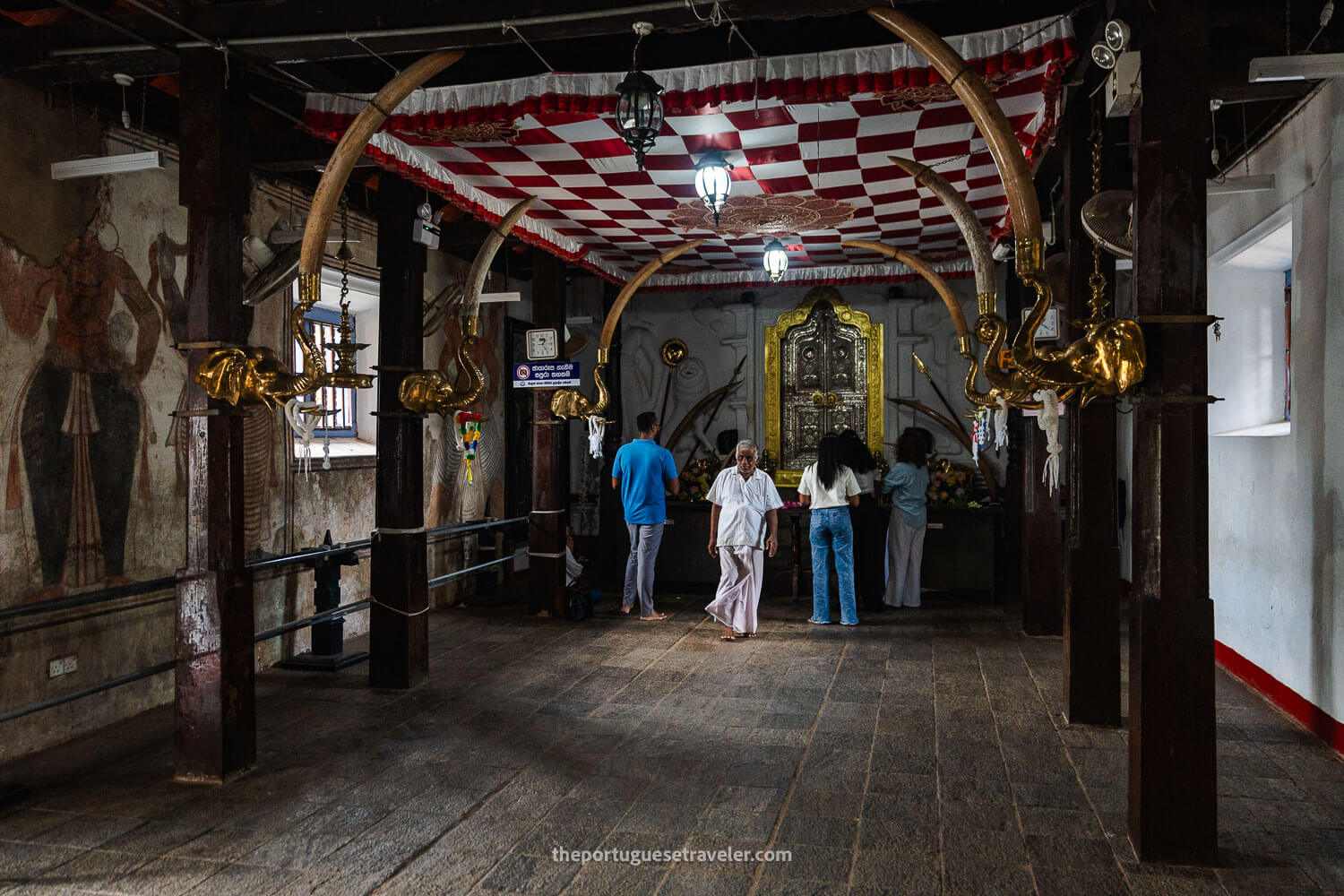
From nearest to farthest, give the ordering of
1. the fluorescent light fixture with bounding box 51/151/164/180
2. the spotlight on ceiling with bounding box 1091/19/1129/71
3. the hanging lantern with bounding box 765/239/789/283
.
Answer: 1. the spotlight on ceiling with bounding box 1091/19/1129/71
2. the fluorescent light fixture with bounding box 51/151/164/180
3. the hanging lantern with bounding box 765/239/789/283

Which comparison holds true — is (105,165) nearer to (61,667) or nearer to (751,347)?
(61,667)

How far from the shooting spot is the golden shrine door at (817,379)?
11.3 meters

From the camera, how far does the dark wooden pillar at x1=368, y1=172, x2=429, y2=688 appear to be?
6.27m

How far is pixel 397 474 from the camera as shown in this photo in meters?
6.29

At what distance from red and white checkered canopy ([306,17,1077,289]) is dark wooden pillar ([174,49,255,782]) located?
0.75 meters

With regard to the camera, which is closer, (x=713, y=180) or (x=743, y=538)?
(x=713, y=180)

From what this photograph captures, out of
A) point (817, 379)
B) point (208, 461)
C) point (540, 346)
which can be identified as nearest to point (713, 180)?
point (540, 346)

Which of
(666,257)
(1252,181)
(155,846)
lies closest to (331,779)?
(155,846)

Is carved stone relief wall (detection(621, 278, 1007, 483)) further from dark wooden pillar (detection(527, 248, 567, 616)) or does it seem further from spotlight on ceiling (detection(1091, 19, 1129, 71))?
spotlight on ceiling (detection(1091, 19, 1129, 71))

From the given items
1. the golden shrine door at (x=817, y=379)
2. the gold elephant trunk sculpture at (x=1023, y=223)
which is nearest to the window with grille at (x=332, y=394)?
the golden shrine door at (x=817, y=379)

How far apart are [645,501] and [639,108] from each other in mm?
4938

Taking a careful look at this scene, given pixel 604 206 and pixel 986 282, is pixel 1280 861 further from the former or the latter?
pixel 604 206

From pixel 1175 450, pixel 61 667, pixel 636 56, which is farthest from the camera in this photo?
pixel 61 667

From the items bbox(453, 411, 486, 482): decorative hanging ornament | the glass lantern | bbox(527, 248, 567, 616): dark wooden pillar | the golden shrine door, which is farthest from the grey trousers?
the glass lantern
